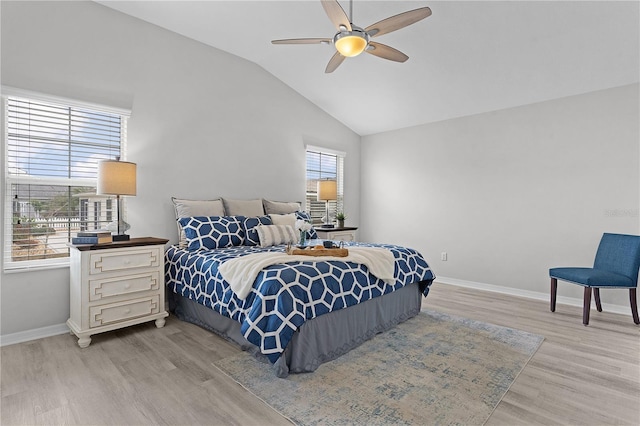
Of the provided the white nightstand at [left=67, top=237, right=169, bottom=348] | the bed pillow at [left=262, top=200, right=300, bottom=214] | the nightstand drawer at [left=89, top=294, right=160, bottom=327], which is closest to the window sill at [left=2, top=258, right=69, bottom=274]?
the white nightstand at [left=67, top=237, right=169, bottom=348]

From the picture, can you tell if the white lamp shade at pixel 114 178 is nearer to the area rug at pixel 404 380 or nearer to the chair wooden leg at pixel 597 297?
the area rug at pixel 404 380

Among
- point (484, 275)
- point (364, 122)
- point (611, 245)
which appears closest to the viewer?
point (611, 245)

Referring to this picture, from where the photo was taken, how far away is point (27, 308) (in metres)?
2.96

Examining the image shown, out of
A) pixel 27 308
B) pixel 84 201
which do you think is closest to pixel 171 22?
pixel 84 201

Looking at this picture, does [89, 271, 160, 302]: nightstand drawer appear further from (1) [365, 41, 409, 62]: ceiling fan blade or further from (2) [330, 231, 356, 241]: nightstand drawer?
(1) [365, 41, 409, 62]: ceiling fan blade

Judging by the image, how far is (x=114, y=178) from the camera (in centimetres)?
301

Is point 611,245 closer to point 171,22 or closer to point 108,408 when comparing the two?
point 108,408

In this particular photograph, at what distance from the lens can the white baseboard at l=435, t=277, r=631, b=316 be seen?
380cm

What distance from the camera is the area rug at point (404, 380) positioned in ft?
6.35

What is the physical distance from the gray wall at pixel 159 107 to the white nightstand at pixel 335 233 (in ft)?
2.57

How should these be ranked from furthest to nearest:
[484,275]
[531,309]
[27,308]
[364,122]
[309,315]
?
[364,122], [484,275], [531,309], [27,308], [309,315]

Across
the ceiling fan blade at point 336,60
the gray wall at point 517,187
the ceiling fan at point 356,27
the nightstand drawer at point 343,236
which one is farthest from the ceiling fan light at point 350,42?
the gray wall at point 517,187

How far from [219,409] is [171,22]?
148 inches

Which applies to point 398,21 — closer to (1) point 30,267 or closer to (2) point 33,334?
(1) point 30,267
